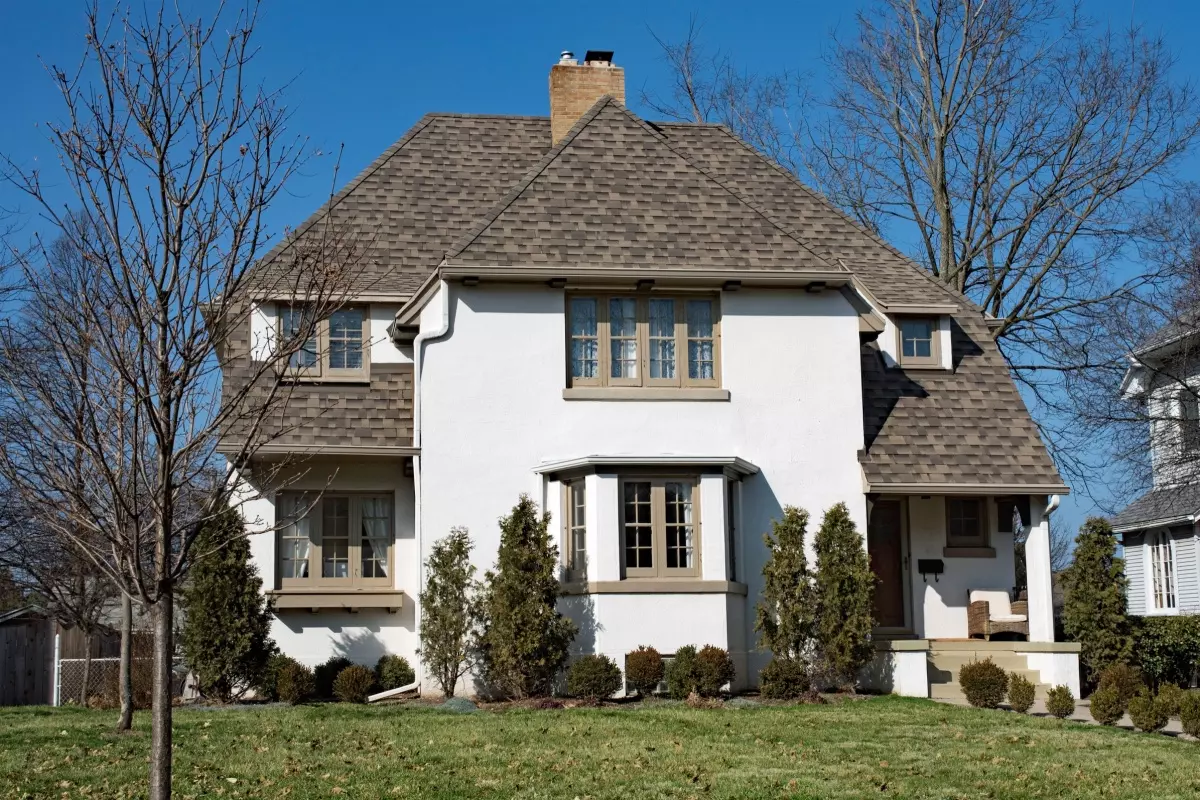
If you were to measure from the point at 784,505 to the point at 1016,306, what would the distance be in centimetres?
1364

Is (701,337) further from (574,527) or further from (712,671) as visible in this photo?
(712,671)

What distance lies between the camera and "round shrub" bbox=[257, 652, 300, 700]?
1920 centimetres

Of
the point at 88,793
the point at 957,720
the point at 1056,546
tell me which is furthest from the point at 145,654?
the point at 1056,546

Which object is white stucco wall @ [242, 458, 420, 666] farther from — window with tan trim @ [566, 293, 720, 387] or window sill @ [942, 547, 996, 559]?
window sill @ [942, 547, 996, 559]

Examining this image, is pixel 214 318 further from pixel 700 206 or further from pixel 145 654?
pixel 145 654

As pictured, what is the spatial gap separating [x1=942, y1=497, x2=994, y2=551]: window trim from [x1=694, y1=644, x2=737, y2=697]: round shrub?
5.51m

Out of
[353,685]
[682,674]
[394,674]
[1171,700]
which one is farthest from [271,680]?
[1171,700]

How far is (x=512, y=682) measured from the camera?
1853 centimetres

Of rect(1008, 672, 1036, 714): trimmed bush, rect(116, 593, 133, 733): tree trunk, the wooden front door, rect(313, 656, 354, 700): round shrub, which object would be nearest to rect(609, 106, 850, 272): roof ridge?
the wooden front door

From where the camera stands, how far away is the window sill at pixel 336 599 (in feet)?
67.3

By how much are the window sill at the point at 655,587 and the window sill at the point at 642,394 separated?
271 cm

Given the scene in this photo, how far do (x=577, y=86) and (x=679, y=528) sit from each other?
9.61 metres

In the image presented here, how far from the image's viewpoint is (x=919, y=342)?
76.9 feet

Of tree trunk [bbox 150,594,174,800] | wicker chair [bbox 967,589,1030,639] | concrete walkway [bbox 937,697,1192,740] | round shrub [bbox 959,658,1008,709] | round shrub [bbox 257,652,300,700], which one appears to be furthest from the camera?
wicker chair [bbox 967,589,1030,639]
